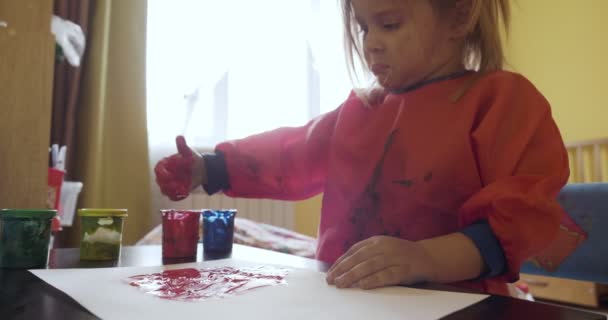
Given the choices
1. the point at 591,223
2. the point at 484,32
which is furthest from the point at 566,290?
the point at 484,32

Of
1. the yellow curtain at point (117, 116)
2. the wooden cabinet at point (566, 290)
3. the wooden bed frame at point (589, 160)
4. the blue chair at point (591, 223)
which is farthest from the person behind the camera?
the wooden bed frame at point (589, 160)

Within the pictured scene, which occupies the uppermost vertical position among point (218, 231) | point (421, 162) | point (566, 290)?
point (421, 162)

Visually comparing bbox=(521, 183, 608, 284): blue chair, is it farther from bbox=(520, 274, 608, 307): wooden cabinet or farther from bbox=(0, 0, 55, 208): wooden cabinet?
bbox=(0, 0, 55, 208): wooden cabinet

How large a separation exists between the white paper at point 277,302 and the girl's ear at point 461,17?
0.41 meters

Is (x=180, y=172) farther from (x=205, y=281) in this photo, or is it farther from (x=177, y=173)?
Result: (x=205, y=281)

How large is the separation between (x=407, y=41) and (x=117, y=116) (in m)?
1.60

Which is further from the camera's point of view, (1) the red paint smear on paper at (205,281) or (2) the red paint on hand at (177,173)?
(2) the red paint on hand at (177,173)

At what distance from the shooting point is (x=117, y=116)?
1956mm

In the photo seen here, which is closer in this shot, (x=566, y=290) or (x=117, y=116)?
(x=566, y=290)

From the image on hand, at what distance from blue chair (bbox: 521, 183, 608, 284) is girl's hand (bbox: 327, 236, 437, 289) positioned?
1.06m

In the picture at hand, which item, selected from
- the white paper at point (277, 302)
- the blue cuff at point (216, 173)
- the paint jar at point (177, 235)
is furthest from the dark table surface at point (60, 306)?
the blue cuff at point (216, 173)

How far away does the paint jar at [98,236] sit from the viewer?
53 centimetres

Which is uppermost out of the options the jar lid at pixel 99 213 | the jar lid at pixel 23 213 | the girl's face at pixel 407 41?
the girl's face at pixel 407 41

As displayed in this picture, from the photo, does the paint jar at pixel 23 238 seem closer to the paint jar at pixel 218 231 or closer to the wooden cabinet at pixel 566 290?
the paint jar at pixel 218 231
